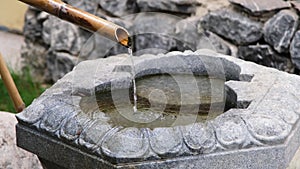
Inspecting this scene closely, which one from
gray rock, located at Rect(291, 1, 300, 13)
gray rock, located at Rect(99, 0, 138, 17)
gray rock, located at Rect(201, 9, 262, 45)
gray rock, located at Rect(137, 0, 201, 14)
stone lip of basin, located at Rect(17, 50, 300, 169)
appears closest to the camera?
stone lip of basin, located at Rect(17, 50, 300, 169)

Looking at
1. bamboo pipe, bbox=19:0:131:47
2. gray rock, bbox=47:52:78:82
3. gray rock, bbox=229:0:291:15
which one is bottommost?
gray rock, bbox=47:52:78:82

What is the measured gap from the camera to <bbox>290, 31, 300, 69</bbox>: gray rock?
2643 millimetres

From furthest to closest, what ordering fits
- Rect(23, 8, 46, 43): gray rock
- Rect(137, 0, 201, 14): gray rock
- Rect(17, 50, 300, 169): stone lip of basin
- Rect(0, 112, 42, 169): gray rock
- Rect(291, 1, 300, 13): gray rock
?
1. Rect(23, 8, 46, 43): gray rock
2. Rect(137, 0, 201, 14): gray rock
3. Rect(291, 1, 300, 13): gray rock
4. Rect(0, 112, 42, 169): gray rock
5. Rect(17, 50, 300, 169): stone lip of basin

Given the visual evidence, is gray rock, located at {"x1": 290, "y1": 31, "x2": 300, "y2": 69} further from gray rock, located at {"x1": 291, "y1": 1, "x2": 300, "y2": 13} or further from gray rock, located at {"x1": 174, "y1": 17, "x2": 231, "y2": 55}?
gray rock, located at {"x1": 174, "y1": 17, "x2": 231, "y2": 55}

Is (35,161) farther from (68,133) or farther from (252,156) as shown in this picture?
(252,156)

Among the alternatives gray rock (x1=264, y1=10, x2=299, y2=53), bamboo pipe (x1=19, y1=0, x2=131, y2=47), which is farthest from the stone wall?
bamboo pipe (x1=19, y1=0, x2=131, y2=47)

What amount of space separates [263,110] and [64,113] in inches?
21.5

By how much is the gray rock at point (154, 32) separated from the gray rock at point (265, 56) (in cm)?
34

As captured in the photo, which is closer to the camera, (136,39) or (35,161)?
(35,161)

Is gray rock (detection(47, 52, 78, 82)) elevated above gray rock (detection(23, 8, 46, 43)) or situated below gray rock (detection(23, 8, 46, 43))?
below

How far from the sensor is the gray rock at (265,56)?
8.97 feet

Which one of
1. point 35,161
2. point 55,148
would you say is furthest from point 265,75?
point 35,161

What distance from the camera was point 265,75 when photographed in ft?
6.21

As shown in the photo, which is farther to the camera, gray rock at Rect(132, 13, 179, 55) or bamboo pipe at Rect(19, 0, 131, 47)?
→ gray rock at Rect(132, 13, 179, 55)
